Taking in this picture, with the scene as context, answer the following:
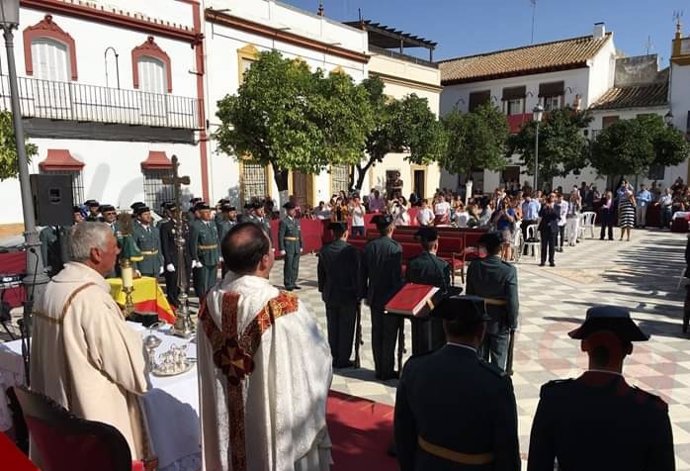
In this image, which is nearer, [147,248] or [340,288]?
[340,288]

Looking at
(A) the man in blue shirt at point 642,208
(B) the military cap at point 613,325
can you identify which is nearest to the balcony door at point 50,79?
(B) the military cap at point 613,325

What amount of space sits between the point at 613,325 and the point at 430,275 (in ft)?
11.3

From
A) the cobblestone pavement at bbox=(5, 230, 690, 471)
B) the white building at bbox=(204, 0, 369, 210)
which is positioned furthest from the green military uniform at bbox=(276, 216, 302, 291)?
the white building at bbox=(204, 0, 369, 210)

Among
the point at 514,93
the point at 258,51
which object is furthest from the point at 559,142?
the point at 258,51

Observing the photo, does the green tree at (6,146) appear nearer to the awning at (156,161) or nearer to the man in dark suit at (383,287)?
the awning at (156,161)

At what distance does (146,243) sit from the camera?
9.09m

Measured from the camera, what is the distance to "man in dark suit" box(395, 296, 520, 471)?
7.66 feet

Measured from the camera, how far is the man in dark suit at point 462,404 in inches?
92.0

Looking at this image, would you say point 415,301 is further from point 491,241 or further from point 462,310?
point 462,310

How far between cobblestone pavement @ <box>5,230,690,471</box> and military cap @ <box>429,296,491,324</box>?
269 cm

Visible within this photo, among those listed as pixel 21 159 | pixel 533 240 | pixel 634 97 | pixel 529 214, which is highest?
pixel 634 97

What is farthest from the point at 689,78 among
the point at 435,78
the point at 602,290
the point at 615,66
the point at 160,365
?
the point at 160,365

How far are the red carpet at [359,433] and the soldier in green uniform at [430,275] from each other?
3.13 ft

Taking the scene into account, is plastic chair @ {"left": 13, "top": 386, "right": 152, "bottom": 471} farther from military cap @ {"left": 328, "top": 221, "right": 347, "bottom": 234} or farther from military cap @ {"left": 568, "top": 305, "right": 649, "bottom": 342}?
military cap @ {"left": 328, "top": 221, "right": 347, "bottom": 234}
